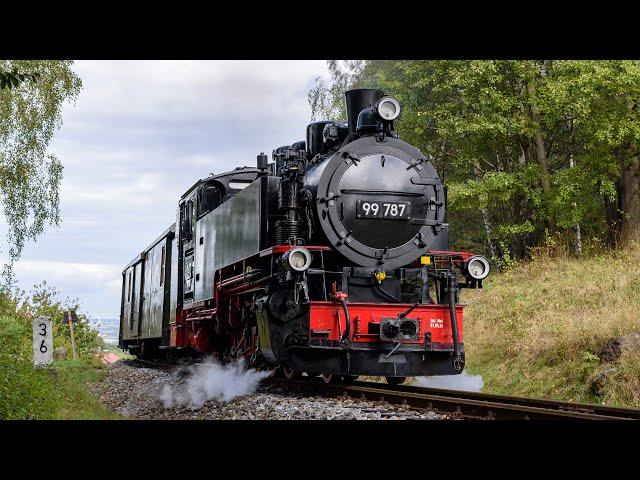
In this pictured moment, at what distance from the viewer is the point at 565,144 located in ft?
64.9

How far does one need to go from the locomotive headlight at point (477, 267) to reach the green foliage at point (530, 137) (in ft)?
25.2

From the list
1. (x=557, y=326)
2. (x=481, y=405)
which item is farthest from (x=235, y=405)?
(x=557, y=326)

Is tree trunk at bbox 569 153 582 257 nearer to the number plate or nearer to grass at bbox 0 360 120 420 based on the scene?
the number plate

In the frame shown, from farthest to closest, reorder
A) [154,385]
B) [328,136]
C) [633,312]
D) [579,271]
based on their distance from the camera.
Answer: [579,271] → [154,385] → [633,312] → [328,136]

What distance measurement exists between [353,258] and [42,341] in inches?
178

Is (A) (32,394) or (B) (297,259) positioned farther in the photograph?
(B) (297,259)

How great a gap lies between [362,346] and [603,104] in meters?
10.2

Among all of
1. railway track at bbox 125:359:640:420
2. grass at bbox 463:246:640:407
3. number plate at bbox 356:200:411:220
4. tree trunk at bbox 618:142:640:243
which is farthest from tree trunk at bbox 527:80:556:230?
number plate at bbox 356:200:411:220

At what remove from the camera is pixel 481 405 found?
6.80 m

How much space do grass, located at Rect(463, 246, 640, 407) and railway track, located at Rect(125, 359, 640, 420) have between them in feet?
4.45

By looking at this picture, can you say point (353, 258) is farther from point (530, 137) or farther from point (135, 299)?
point (135, 299)

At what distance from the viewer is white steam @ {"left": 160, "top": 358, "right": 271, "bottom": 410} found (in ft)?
32.5
